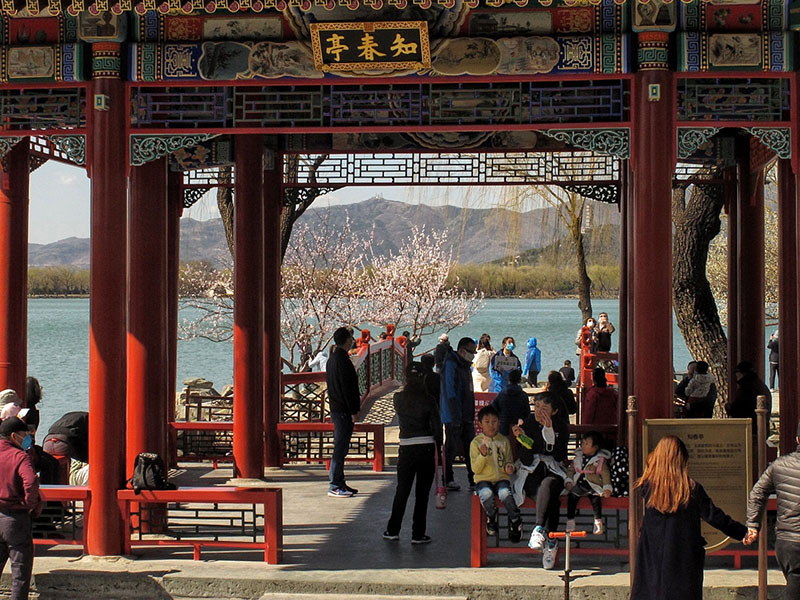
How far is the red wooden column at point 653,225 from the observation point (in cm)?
872

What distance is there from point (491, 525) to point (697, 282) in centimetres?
909

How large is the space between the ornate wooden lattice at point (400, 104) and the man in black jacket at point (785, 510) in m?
3.28

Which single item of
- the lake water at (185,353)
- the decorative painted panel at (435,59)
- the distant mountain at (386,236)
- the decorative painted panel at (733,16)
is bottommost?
the lake water at (185,353)

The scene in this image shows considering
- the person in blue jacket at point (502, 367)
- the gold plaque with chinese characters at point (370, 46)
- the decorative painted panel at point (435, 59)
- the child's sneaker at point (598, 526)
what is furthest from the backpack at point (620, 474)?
the person in blue jacket at point (502, 367)

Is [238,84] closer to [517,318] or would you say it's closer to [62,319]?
[517,318]

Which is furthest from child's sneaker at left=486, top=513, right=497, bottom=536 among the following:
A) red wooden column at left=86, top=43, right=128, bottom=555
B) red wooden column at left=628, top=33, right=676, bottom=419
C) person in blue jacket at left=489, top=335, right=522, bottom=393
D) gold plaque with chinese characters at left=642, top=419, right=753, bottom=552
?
person in blue jacket at left=489, top=335, right=522, bottom=393

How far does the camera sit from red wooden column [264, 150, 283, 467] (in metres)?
13.6

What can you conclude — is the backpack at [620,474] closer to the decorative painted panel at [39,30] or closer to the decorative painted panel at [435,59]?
the decorative painted panel at [435,59]

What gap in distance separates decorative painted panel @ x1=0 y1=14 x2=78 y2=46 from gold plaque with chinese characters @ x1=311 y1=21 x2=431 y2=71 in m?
2.06

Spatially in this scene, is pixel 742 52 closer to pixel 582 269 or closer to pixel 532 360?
pixel 532 360

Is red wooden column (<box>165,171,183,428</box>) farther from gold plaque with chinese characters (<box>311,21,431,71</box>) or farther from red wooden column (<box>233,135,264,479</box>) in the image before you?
gold plaque with chinese characters (<box>311,21,431,71</box>)

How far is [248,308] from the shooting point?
1233 cm

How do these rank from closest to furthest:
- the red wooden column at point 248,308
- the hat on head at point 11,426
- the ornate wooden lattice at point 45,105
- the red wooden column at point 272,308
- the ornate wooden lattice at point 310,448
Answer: the hat on head at point 11,426, the ornate wooden lattice at point 45,105, the red wooden column at point 248,308, the red wooden column at point 272,308, the ornate wooden lattice at point 310,448

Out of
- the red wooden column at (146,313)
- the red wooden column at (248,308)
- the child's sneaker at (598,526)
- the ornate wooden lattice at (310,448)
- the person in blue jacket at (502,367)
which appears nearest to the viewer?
the child's sneaker at (598,526)
